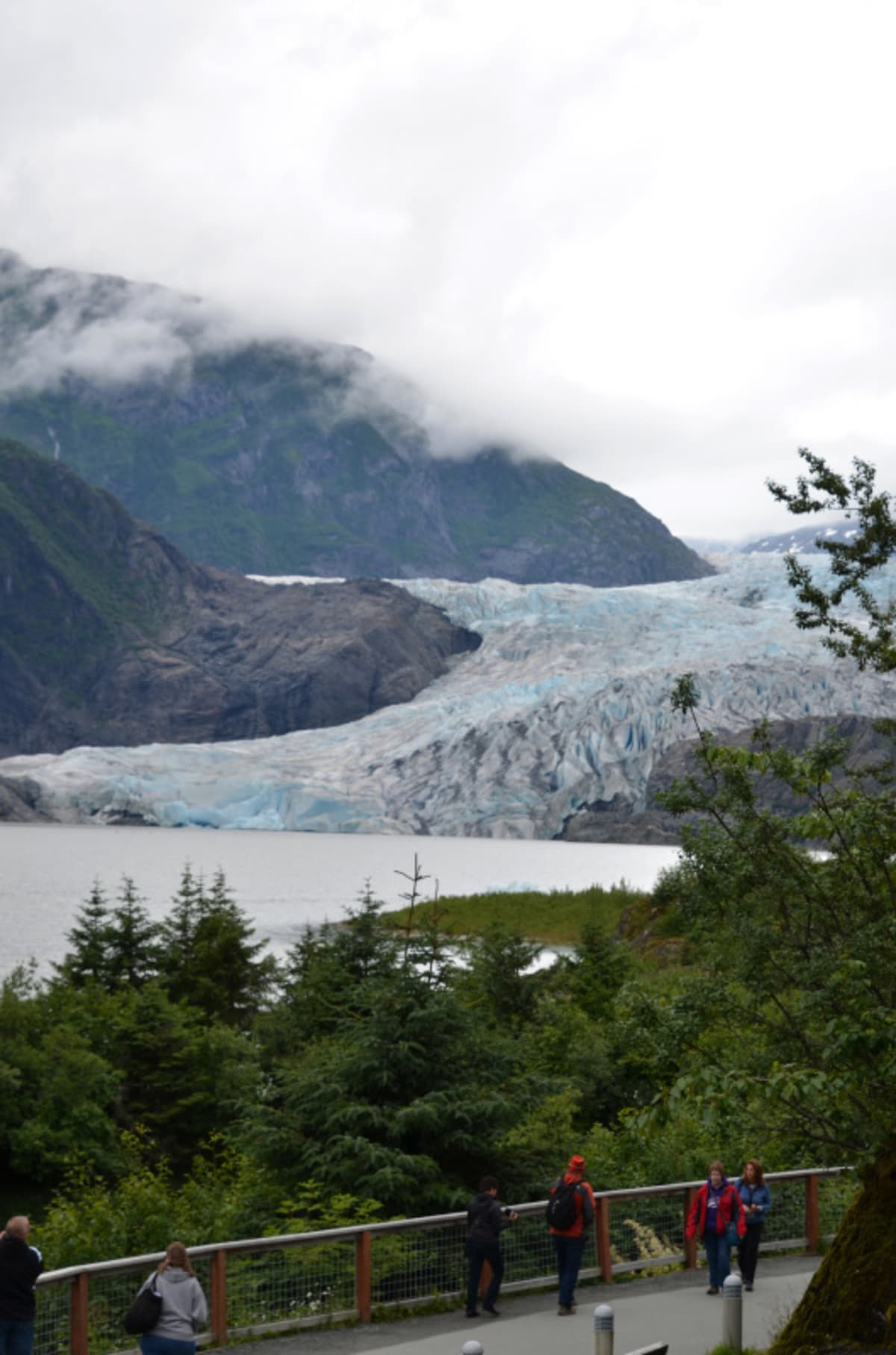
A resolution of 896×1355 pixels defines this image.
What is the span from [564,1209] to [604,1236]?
5.80 feet

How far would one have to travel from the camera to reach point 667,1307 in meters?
12.5

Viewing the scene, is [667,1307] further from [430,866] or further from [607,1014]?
[430,866]

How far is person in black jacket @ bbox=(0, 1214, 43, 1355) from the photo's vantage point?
9484 millimetres

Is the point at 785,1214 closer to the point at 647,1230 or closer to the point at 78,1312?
the point at 647,1230

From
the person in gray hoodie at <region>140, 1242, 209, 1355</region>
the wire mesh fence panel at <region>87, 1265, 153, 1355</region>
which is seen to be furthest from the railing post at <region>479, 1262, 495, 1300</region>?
the person in gray hoodie at <region>140, 1242, 209, 1355</region>

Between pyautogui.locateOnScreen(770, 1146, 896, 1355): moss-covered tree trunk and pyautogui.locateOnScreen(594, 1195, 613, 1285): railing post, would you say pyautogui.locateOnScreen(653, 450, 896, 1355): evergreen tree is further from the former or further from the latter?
pyautogui.locateOnScreen(594, 1195, 613, 1285): railing post

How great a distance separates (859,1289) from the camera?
991 cm

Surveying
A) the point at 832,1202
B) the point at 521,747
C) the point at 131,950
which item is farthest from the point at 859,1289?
the point at 521,747

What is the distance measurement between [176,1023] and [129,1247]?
1671 cm

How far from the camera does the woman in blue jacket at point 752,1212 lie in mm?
13344

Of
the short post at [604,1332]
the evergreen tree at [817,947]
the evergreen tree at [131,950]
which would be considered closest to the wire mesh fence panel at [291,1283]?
the short post at [604,1332]

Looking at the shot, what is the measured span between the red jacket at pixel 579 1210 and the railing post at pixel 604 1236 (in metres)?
1.18

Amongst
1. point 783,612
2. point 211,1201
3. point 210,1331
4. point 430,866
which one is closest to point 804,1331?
point 210,1331

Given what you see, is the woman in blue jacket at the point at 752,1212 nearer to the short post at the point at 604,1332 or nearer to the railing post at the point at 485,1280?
the railing post at the point at 485,1280
